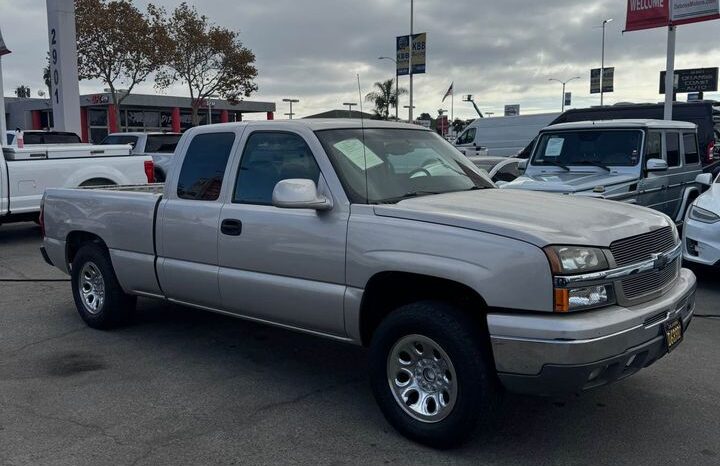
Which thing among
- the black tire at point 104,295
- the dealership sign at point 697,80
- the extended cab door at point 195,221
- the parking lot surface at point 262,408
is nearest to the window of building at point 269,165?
the extended cab door at point 195,221

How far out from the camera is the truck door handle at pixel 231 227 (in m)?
4.75

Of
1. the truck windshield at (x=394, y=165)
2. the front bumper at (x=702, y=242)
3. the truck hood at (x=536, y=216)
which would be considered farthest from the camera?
the front bumper at (x=702, y=242)

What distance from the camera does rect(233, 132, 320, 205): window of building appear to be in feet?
15.1

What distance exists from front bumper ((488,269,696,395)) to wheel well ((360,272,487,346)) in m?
0.29

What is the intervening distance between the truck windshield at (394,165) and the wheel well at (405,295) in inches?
20.7

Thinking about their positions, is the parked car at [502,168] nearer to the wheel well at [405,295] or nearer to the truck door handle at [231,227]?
the truck door handle at [231,227]

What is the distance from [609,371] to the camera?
3484 mm

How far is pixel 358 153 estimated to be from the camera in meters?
4.58

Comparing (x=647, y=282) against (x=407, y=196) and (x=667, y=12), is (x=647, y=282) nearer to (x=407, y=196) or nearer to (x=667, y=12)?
(x=407, y=196)

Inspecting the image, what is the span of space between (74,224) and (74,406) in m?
2.33

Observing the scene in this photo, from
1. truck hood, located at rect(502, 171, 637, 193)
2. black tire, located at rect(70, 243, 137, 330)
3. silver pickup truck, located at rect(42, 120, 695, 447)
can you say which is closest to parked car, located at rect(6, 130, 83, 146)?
black tire, located at rect(70, 243, 137, 330)

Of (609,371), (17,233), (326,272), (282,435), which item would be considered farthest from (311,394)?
(17,233)

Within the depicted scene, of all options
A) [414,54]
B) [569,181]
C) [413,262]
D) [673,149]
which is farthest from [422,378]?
[414,54]

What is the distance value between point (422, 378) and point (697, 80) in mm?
51303
